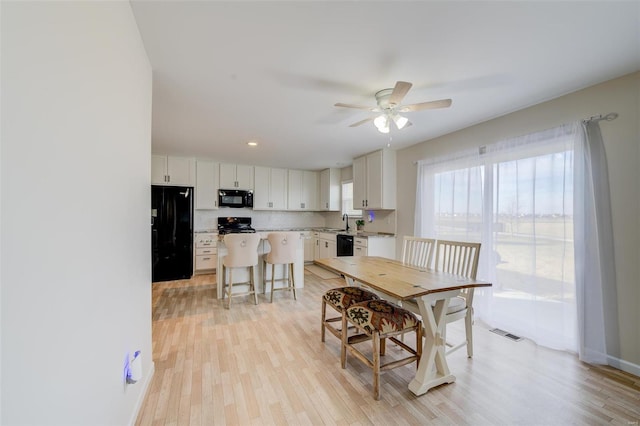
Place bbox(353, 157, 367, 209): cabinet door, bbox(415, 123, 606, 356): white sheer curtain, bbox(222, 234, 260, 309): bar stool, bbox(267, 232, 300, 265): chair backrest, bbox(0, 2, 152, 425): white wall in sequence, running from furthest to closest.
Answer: bbox(353, 157, 367, 209): cabinet door → bbox(267, 232, 300, 265): chair backrest → bbox(222, 234, 260, 309): bar stool → bbox(415, 123, 606, 356): white sheer curtain → bbox(0, 2, 152, 425): white wall

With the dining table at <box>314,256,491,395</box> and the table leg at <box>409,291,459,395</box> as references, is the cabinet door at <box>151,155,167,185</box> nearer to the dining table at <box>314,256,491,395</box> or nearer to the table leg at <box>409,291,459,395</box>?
the dining table at <box>314,256,491,395</box>

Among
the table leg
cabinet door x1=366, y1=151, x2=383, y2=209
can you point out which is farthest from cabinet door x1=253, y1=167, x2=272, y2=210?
the table leg

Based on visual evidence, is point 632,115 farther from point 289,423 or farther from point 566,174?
point 289,423

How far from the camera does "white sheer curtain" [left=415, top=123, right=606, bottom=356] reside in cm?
230

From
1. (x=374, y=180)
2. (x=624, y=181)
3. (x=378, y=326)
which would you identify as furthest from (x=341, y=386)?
(x=374, y=180)

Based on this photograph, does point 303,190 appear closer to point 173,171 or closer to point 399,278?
point 173,171

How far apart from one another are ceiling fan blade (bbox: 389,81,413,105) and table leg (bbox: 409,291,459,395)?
1426mm

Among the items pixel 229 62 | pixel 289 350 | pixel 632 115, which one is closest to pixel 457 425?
pixel 289 350

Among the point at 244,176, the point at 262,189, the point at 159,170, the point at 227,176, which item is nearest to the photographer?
the point at 159,170

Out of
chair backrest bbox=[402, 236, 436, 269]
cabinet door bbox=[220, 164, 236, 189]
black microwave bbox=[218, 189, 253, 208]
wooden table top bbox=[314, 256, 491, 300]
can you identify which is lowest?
wooden table top bbox=[314, 256, 491, 300]

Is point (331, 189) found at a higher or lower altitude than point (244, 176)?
lower

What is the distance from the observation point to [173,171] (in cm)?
490

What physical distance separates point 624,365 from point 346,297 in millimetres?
2246

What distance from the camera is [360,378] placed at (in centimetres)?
192
